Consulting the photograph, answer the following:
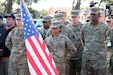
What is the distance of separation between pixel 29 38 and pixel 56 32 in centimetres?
212

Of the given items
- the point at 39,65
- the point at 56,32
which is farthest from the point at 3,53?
the point at 39,65

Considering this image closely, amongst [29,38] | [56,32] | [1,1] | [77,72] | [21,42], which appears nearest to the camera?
[29,38]

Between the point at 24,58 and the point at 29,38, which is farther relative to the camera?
the point at 24,58

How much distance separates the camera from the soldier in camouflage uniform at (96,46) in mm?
6934

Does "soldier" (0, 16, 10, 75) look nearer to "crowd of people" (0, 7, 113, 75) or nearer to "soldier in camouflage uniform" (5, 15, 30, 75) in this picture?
"crowd of people" (0, 7, 113, 75)

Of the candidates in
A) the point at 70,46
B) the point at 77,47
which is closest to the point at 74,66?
the point at 77,47

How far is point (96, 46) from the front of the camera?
275 inches

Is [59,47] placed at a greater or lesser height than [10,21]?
lesser

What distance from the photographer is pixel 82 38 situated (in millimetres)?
7422

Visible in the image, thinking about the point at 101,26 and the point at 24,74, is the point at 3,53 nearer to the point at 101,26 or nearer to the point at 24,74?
the point at 24,74

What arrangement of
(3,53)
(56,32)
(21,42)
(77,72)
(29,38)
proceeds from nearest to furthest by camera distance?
(29,38) → (56,32) → (21,42) → (3,53) → (77,72)

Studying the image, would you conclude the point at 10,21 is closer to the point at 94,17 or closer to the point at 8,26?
the point at 8,26

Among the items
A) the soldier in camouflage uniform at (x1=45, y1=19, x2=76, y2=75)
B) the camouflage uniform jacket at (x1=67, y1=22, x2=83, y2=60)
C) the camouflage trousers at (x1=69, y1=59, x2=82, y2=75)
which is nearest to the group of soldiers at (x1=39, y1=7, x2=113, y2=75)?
the soldier in camouflage uniform at (x1=45, y1=19, x2=76, y2=75)

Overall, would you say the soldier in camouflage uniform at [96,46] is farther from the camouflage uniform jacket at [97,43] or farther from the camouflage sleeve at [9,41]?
the camouflage sleeve at [9,41]
